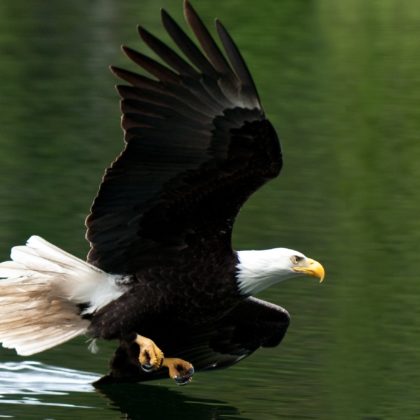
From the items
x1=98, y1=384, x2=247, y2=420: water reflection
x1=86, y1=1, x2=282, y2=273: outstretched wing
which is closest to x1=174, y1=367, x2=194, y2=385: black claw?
x1=98, y1=384, x2=247, y2=420: water reflection

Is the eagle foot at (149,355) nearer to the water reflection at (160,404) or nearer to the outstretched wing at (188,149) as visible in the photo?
the water reflection at (160,404)

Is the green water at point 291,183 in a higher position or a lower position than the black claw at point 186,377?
higher

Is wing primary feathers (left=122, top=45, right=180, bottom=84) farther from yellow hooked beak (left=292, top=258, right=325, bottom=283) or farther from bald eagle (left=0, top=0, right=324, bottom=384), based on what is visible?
yellow hooked beak (left=292, top=258, right=325, bottom=283)

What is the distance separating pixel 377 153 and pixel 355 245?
11.6 ft

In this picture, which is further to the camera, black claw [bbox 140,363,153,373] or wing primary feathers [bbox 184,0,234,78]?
black claw [bbox 140,363,153,373]

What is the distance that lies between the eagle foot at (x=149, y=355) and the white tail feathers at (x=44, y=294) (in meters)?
0.28

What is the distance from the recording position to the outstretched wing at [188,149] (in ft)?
23.5

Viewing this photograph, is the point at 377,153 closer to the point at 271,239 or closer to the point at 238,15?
the point at 271,239

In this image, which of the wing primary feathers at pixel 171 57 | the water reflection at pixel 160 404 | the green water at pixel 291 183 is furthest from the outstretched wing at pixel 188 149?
the green water at pixel 291 183

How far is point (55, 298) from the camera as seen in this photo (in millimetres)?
7711

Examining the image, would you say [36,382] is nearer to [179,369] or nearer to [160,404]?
[160,404]

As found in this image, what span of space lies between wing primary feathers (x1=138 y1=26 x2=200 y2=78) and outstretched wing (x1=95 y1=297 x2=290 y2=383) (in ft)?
4.49

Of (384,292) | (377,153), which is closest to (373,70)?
(377,153)

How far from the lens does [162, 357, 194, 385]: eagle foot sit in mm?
7793
